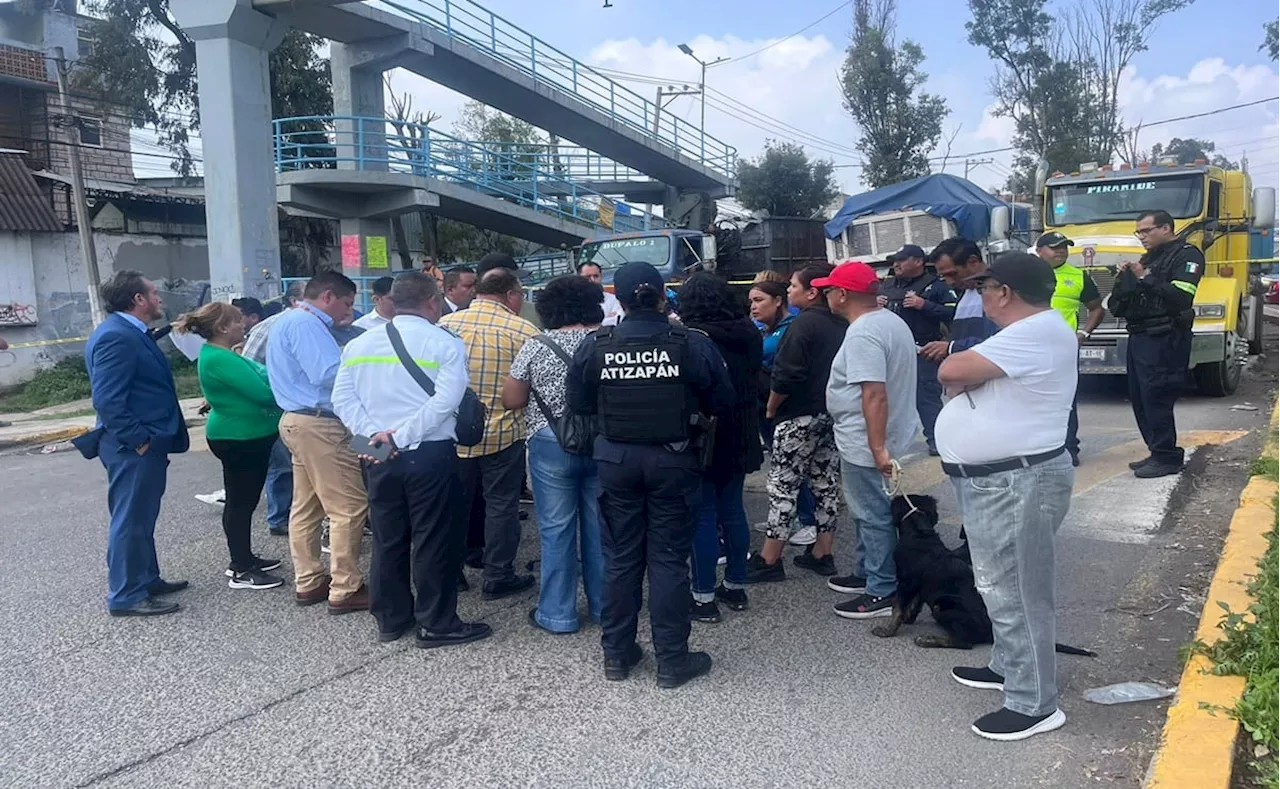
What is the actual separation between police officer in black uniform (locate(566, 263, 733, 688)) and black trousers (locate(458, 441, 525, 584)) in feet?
3.75

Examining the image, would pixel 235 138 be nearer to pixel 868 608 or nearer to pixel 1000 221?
pixel 1000 221

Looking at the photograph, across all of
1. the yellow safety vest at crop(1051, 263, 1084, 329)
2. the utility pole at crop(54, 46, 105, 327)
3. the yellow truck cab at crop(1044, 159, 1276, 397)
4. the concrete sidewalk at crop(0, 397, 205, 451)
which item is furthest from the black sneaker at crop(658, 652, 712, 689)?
the utility pole at crop(54, 46, 105, 327)

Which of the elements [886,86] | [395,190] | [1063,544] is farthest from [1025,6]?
[1063,544]

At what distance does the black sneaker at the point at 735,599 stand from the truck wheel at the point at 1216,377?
8.24m

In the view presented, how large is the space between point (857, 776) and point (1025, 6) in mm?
35301

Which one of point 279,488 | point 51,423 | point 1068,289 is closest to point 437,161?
point 51,423

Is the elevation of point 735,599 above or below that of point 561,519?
below

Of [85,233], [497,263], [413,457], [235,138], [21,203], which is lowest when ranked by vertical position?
[413,457]

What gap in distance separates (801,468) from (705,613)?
1.01 meters

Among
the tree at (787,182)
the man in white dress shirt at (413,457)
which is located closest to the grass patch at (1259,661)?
the man in white dress shirt at (413,457)

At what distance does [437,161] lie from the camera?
18.8 meters

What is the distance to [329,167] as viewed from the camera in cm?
1881

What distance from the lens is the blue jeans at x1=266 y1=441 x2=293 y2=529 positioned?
258 inches

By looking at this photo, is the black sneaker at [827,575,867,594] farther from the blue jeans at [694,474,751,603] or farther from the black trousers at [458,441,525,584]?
the black trousers at [458,441,525,584]
